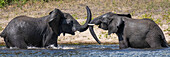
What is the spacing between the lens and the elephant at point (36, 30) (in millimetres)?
19406

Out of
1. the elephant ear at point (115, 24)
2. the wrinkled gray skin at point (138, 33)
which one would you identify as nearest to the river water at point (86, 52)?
the wrinkled gray skin at point (138, 33)

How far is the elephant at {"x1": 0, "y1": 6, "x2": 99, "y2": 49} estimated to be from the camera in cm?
1941

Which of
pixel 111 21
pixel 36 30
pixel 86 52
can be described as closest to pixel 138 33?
pixel 111 21

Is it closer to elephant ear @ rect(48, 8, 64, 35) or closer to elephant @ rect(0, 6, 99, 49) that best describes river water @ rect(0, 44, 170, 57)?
elephant @ rect(0, 6, 99, 49)

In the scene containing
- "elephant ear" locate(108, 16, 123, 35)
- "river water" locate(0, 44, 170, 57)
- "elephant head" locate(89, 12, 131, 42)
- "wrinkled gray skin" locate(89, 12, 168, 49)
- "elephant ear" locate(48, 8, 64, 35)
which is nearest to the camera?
"river water" locate(0, 44, 170, 57)

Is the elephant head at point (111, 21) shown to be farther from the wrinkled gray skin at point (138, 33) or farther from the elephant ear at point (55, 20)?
the elephant ear at point (55, 20)

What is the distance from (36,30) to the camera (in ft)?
65.1

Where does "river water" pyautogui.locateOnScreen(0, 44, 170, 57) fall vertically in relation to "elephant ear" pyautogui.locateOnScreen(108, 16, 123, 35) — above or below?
below

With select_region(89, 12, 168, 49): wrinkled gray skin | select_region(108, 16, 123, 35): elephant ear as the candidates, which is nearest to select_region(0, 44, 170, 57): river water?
select_region(89, 12, 168, 49): wrinkled gray skin

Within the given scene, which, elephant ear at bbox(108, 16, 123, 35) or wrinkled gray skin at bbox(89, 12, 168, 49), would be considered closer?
wrinkled gray skin at bbox(89, 12, 168, 49)

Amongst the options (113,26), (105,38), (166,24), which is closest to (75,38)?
(105,38)

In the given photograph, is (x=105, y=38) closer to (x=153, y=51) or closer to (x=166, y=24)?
(x=166, y=24)

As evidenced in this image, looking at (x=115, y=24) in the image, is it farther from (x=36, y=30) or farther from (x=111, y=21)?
(x=36, y=30)

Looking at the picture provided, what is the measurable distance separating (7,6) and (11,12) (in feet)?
6.03
